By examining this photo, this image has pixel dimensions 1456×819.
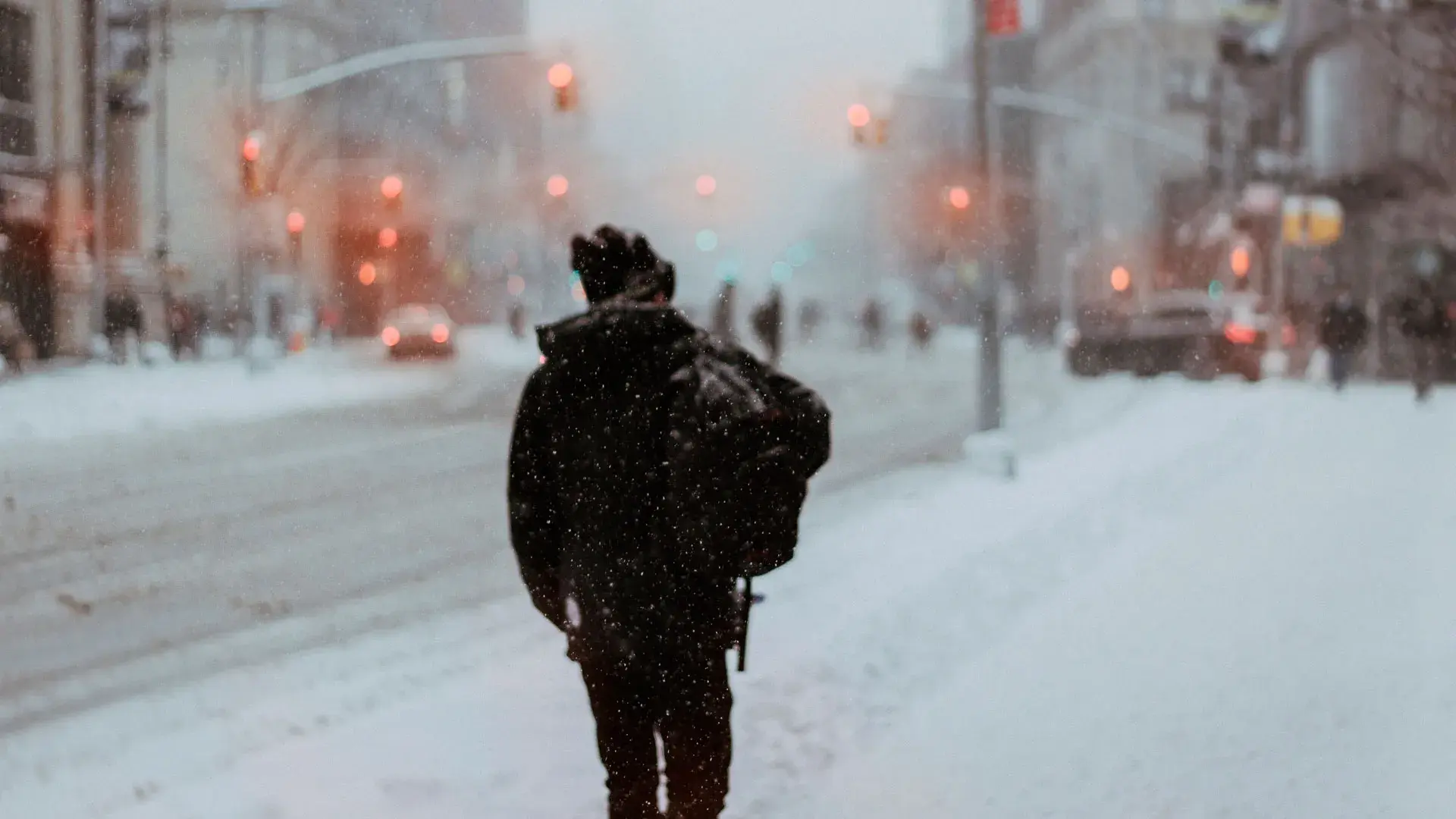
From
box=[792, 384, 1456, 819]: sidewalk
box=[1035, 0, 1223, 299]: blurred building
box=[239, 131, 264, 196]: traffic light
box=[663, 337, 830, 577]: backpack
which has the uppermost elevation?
box=[1035, 0, 1223, 299]: blurred building

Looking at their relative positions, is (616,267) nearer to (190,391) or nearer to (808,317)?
(190,391)

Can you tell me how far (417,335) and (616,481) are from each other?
42.9 meters

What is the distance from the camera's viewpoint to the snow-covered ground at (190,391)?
23062 millimetres

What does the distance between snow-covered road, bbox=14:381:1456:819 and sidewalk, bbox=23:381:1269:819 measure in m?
0.02

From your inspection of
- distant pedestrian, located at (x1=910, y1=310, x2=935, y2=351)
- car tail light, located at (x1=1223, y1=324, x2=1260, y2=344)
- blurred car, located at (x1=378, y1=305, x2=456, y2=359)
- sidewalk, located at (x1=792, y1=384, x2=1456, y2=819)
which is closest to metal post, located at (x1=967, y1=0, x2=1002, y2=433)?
sidewalk, located at (x1=792, y1=384, x2=1456, y2=819)

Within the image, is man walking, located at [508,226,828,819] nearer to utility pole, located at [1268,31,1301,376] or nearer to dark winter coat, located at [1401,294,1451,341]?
dark winter coat, located at [1401,294,1451,341]

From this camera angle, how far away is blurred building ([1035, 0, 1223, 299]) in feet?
246

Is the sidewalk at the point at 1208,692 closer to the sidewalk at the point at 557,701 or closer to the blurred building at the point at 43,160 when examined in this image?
the sidewalk at the point at 557,701

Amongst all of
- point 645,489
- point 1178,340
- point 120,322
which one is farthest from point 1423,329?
point 120,322

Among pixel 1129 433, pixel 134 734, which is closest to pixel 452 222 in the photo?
pixel 1129 433

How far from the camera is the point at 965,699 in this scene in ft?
22.8

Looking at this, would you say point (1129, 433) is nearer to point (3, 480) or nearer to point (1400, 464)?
point (1400, 464)

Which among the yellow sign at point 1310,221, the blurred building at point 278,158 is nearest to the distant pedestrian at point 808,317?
the blurred building at point 278,158

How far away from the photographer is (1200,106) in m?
71.0
